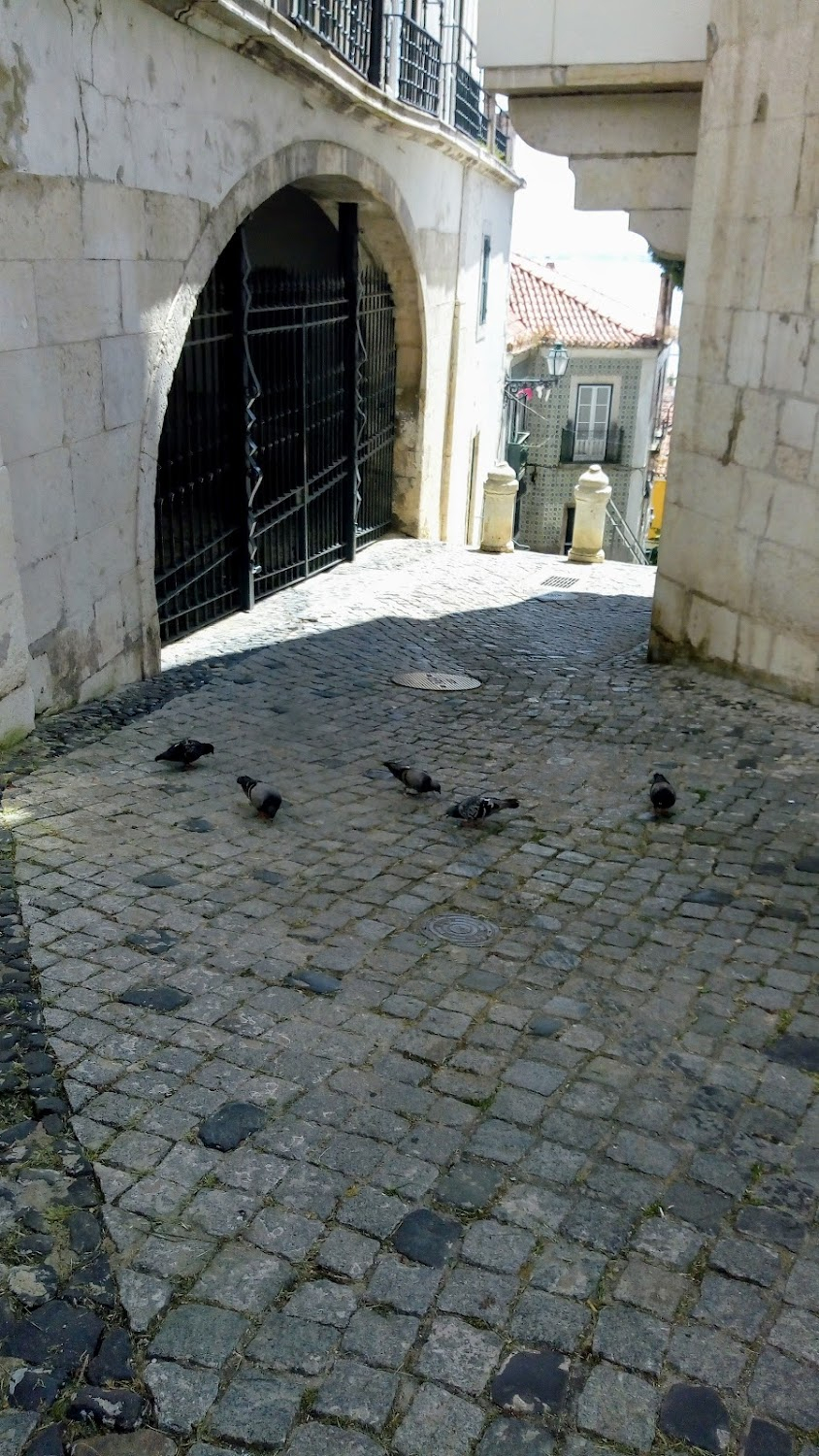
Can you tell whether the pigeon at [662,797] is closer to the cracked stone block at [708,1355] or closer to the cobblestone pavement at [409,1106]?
the cobblestone pavement at [409,1106]

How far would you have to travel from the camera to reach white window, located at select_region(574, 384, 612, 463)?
104ft

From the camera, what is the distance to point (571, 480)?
3269cm

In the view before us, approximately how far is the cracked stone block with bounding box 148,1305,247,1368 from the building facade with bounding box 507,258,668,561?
28061 mm

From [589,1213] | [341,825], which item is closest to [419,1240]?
[589,1213]

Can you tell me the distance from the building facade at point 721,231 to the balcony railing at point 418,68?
398cm

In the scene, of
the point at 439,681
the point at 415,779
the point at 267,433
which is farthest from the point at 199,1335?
the point at 267,433

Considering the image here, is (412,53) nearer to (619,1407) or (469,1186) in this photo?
(469,1186)

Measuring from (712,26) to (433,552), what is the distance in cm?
692

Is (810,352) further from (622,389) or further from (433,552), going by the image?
(622,389)

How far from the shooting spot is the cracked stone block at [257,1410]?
8.36 feet

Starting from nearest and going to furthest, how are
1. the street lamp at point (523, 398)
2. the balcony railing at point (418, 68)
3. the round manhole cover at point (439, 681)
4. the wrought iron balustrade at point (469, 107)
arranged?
the round manhole cover at point (439, 681)
the balcony railing at point (418, 68)
the wrought iron balustrade at point (469, 107)
the street lamp at point (523, 398)

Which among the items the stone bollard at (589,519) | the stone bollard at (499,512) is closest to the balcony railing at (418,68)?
the stone bollard at (499,512)

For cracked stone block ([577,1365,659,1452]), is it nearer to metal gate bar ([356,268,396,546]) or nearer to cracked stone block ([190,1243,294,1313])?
cracked stone block ([190,1243,294,1313])

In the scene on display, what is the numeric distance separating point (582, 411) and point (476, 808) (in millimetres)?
28158
